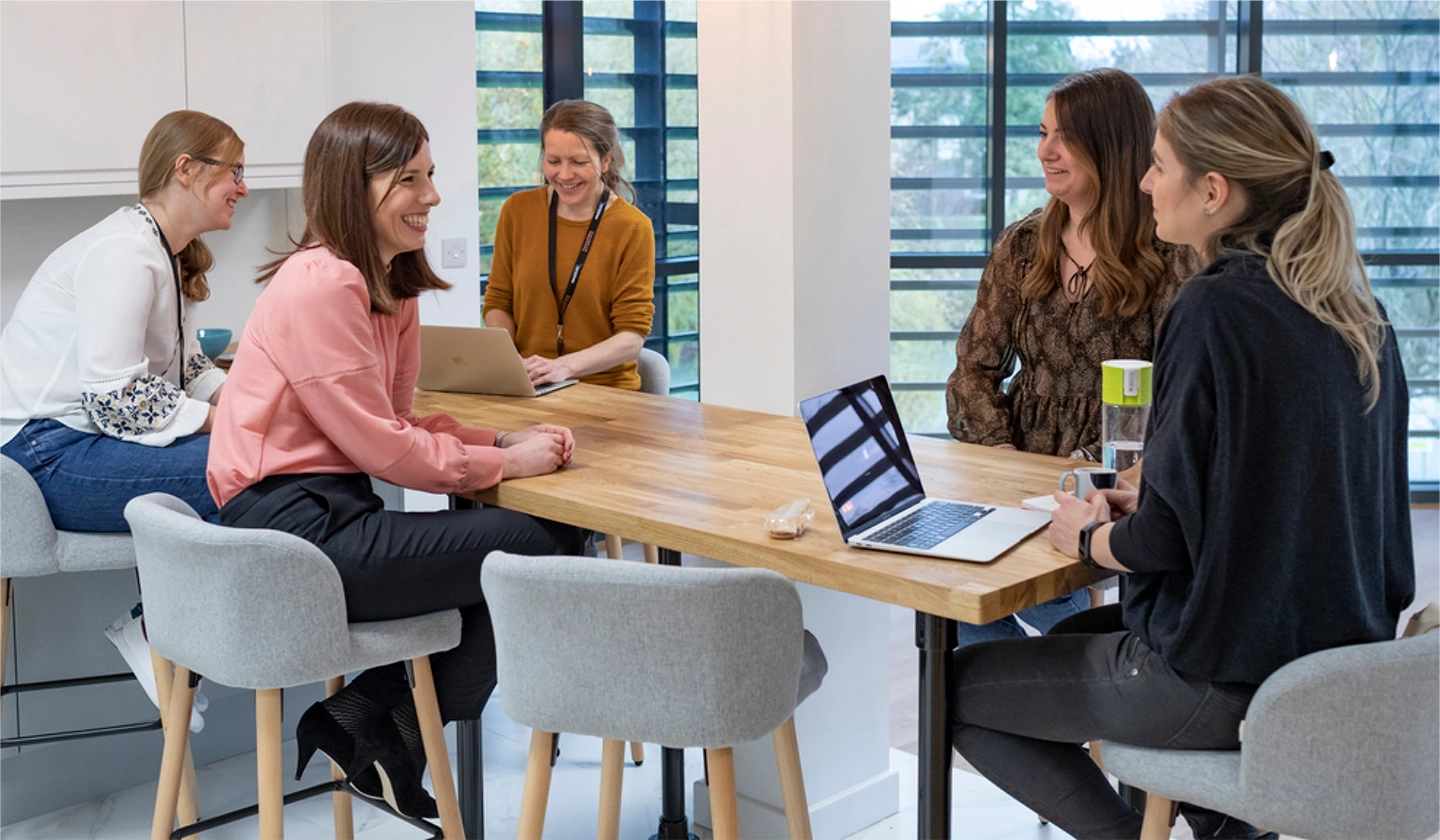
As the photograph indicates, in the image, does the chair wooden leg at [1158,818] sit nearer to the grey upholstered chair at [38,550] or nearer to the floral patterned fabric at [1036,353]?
the floral patterned fabric at [1036,353]

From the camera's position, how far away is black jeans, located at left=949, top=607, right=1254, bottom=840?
72.0 inches

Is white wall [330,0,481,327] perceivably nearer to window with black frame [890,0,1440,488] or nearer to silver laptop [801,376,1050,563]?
window with black frame [890,0,1440,488]

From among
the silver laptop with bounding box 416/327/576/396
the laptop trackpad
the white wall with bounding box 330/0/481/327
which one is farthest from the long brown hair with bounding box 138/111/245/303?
the laptop trackpad

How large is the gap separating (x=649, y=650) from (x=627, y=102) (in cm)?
387

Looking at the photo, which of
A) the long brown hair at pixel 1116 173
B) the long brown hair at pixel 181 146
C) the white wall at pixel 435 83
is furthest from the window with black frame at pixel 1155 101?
the long brown hair at pixel 181 146

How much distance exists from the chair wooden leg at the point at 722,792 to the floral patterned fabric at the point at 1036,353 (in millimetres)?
1018

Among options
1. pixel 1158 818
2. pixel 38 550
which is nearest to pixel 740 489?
pixel 1158 818

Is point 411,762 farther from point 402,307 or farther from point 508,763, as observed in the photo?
point 508,763

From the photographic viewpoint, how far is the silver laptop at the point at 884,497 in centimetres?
195

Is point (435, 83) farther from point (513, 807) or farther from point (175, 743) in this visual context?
point (175, 743)

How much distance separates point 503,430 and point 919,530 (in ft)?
3.17

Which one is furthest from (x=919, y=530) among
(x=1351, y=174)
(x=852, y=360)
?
(x=1351, y=174)

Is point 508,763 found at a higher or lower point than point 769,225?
lower

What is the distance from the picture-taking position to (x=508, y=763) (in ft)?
11.1
